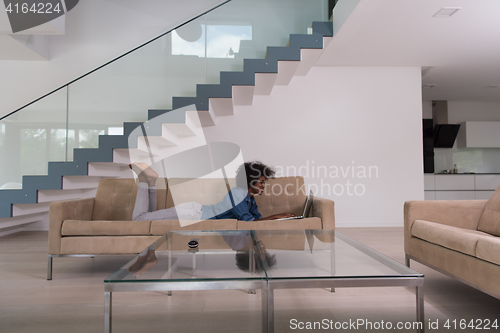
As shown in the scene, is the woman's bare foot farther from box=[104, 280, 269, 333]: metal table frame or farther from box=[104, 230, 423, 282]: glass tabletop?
box=[104, 280, 269, 333]: metal table frame

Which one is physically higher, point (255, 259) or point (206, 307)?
point (255, 259)

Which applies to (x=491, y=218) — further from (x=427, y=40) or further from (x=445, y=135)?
(x=445, y=135)

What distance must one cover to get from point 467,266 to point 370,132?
143 inches

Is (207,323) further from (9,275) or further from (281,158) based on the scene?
(281,158)

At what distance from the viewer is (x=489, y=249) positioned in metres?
1.60

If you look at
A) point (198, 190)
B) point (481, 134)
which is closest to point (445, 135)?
point (481, 134)

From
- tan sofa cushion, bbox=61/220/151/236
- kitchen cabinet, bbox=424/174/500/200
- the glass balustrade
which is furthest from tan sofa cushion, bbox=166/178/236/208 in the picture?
kitchen cabinet, bbox=424/174/500/200

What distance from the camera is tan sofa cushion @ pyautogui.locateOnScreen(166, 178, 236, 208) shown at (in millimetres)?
3180

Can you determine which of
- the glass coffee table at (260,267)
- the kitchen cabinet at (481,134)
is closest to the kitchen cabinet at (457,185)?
the kitchen cabinet at (481,134)

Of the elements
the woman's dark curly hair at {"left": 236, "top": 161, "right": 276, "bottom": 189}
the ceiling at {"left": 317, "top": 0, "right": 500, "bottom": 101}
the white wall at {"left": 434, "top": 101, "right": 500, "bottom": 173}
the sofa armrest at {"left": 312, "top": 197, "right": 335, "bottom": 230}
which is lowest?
the sofa armrest at {"left": 312, "top": 197, "right": 335, "bottom": 230}

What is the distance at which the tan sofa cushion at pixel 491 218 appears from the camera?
7.14ft

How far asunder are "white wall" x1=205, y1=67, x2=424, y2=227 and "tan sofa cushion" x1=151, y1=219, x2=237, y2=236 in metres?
2.48

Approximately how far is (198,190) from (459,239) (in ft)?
7.43

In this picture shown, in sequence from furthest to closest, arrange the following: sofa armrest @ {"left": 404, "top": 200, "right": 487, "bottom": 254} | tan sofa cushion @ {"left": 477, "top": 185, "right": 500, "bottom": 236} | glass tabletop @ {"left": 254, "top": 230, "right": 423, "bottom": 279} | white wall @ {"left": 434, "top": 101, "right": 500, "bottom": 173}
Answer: white wall @ {"left": 434, "top": 101, "right": 500, "bottom": 173} < sofa armrest @ {"left": 404, "top": 200, "right": 487, "bottom": 254} < tan sofa cushion @ {"left": 477, "top": 185, "right": 500, "bottom": 236} < glass tabletop @ {"left": 254, "top": 230, "right": 423, "bottom": 279}
